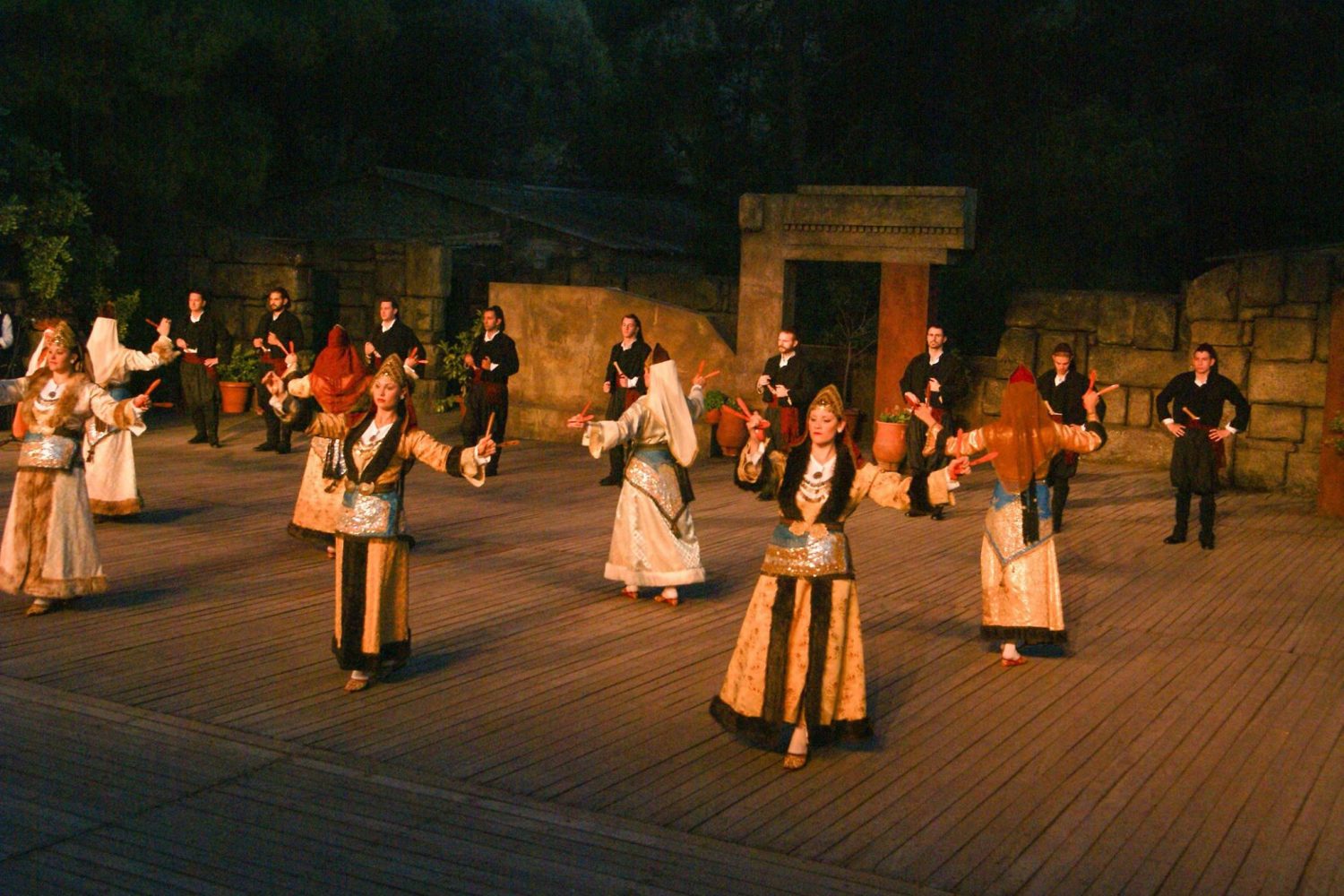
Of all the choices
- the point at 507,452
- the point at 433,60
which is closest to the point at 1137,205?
the point at 507,452

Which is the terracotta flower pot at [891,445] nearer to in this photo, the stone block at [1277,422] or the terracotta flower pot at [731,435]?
the terracotta flower pot at [731,435]

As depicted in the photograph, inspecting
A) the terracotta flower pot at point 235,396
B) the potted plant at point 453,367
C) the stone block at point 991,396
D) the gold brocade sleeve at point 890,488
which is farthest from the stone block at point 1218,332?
the terracotta flower pot at point 235,396

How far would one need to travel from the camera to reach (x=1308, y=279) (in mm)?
14789

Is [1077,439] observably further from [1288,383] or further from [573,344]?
[573,344]

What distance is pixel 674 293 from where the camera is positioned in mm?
19875

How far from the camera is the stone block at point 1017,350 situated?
55.9ft

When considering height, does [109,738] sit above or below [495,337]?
below

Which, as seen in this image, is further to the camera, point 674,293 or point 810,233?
point 674,293

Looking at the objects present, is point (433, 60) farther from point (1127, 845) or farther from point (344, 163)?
point (1127, 845)

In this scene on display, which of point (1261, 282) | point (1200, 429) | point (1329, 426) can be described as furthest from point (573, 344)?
point (1329, 426)

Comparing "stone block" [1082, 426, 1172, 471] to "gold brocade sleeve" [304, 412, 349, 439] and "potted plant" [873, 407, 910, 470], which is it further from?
"gold brocade sleeve" [304, 412, 349, 439]

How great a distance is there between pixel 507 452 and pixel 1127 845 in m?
11.8

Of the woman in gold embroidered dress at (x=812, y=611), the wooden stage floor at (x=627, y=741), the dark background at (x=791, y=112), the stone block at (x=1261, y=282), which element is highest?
the dark background at (x=791, y=112)

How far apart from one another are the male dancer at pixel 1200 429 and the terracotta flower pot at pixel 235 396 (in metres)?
11.5
